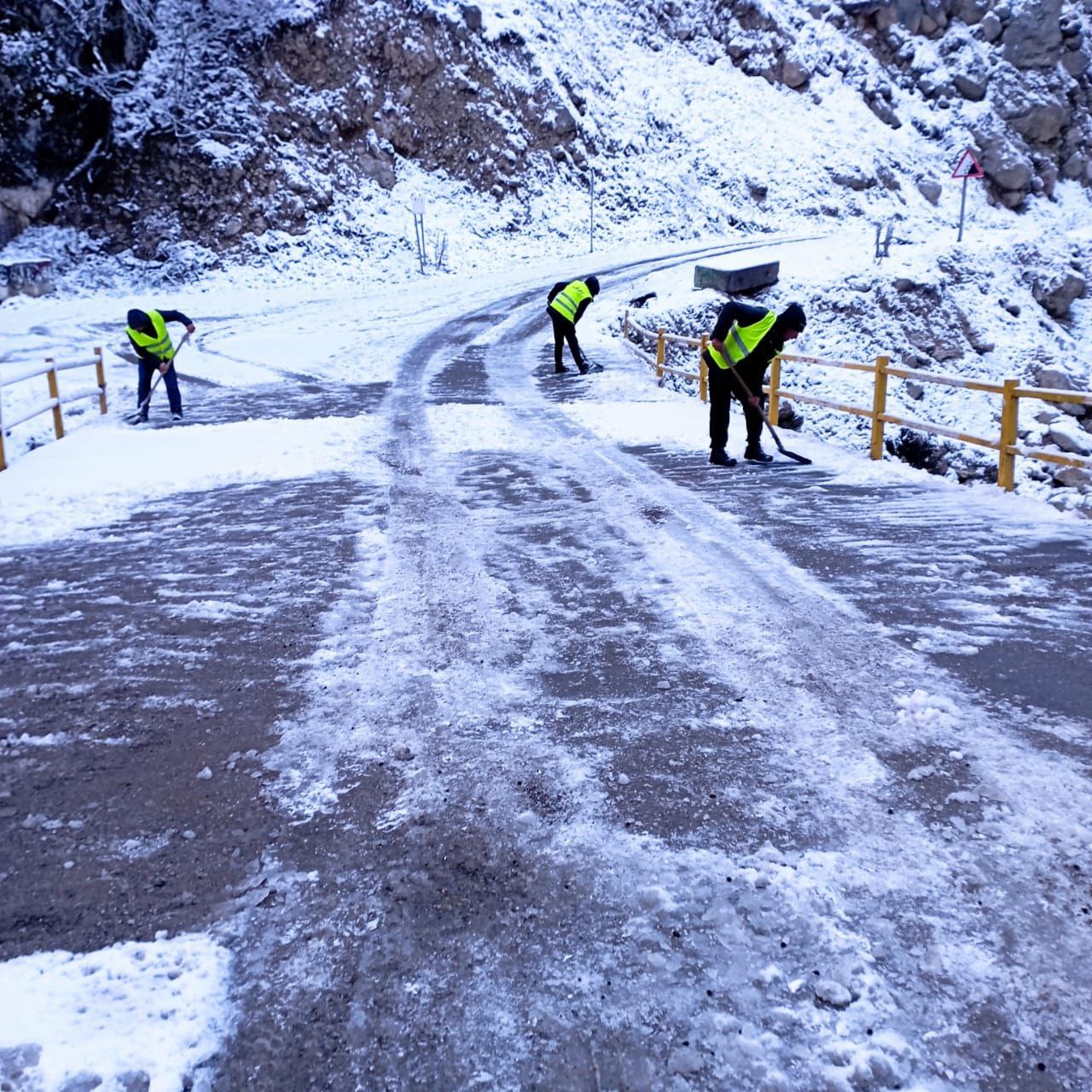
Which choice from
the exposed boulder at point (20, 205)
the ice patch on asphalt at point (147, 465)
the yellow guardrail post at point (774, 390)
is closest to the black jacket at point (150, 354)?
the ice patch on asphalt at point (147, 465)

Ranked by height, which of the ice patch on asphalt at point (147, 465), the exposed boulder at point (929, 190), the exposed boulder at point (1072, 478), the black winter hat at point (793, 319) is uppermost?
the exposed boulder at point (929, 190)

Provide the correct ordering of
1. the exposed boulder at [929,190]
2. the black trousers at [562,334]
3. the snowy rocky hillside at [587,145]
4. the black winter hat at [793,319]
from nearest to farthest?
the black winter hat at [793,319] < the black trousers at [562,334] < the snowy rocky hillside at [587,145] < the exposed boulder at [929,190]

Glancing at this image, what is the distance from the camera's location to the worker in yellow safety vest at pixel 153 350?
454 inches

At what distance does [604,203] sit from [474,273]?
30.4 feet

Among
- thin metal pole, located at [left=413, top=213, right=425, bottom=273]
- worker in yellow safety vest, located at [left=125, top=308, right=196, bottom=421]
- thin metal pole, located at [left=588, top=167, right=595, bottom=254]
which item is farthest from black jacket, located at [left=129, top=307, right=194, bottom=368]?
thin metal pole, located at [left=588, top=167, right=595, bottom=254]

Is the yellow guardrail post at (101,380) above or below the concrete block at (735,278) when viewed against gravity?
below

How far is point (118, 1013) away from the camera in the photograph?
2484 mm

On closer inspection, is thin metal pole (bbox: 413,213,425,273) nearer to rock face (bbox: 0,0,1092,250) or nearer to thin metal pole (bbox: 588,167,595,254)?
rock face (bbox: 0,0,1092,250)

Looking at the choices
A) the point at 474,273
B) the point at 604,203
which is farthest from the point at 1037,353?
the point at 604,203

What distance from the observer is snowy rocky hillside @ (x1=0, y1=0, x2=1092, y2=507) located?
26484 mm

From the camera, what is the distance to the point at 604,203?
1469 inches

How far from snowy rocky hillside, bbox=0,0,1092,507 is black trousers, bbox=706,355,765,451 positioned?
7.44 meters

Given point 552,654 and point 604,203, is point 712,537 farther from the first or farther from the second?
point 604,203

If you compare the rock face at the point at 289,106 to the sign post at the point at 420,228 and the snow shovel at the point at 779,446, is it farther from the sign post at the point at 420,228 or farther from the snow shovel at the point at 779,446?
the snow shovel at the point at 779,446
